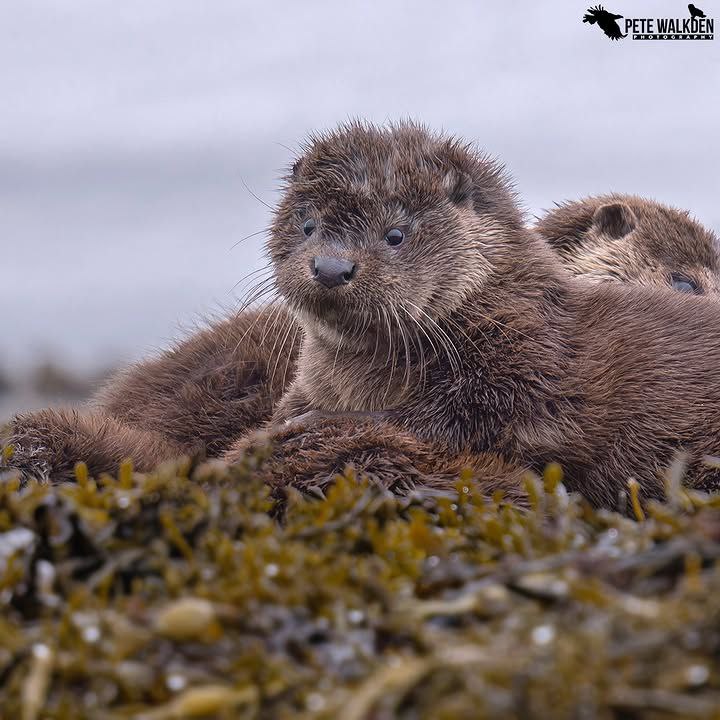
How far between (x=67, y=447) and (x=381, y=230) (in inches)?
48.3

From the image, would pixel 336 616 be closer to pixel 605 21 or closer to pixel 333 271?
pixel 333 271

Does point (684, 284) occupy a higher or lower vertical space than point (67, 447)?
higher

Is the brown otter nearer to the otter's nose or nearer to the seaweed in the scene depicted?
the otter's nose

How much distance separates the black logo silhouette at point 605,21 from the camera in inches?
225

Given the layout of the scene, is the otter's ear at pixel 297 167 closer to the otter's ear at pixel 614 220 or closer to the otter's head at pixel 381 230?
the otter's head at pixel 381 230

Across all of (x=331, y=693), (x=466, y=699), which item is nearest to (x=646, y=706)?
(x=466, y=699)

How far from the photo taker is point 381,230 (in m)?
3.41

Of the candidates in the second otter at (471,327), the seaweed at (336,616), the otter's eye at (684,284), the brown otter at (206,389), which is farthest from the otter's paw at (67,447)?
the otter's eye at (684,284)

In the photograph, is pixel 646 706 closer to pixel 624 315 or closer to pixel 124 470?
pixel 124 470

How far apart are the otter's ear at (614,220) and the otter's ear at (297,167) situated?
198cm

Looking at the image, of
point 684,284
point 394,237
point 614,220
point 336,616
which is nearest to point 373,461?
point 394,237

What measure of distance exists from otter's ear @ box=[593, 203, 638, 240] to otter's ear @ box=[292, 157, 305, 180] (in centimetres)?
198

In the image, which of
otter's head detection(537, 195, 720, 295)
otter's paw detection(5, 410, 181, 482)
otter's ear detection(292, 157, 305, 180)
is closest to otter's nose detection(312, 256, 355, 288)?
otter's ear detection(292, 157, 305, 180)

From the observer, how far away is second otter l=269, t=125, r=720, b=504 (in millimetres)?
3314
